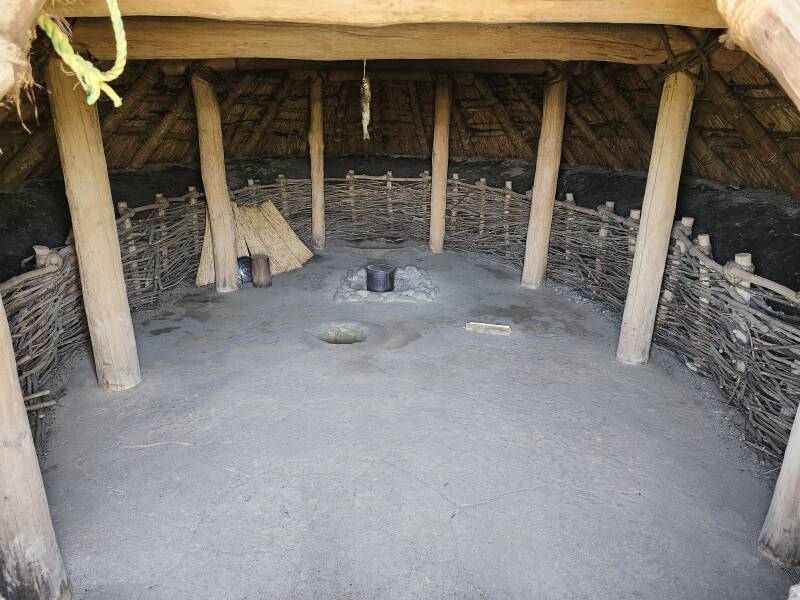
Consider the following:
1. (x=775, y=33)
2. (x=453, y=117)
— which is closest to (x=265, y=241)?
(x=453, y=117)

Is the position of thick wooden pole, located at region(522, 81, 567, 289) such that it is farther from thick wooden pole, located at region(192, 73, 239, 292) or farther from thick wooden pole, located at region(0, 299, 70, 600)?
thick wooden pole, located at region(0, 299, 70, 600)

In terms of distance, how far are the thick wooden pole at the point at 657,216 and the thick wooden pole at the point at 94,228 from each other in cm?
416

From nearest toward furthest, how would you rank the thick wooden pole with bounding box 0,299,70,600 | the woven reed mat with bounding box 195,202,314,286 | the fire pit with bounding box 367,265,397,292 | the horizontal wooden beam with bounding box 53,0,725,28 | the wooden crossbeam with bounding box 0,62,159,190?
the thick wooden pole with bounding box 0,299,70,600
the horizontal wooden beam with bounding box 53,0,725,28
the wooden crossbeam with bounding box 0,62,159,190
the fire pit with bounding box 367,265,397,292
the woven reed mat with bounding box 195,202,314,286

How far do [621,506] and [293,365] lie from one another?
283 cm

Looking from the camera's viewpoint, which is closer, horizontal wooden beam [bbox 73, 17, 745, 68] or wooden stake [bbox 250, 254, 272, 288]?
horizontal wooden beam [bbox 73, 17, 745, 68]

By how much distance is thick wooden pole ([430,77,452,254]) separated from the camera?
Result: 767 cm

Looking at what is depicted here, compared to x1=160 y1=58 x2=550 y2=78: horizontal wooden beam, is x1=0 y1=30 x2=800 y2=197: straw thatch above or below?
below

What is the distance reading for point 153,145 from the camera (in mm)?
6895

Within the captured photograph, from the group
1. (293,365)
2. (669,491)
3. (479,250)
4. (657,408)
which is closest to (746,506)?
(669,491)

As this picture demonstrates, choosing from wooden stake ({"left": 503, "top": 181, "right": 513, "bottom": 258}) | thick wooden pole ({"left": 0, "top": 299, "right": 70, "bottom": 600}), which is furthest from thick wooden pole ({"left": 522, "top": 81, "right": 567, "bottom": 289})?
thick wooden pole ({"left": 0, "top": 299, "right": 70, "bottom": 600})

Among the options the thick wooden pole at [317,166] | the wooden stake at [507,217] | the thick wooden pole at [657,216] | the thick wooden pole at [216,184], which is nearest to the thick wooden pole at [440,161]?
the wooden stake at [507,217]

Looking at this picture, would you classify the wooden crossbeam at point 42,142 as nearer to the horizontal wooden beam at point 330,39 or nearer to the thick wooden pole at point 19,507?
the horizontal wooden beam at point 330,39

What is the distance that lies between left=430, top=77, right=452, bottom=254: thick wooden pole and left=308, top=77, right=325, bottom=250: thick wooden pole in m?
1.69

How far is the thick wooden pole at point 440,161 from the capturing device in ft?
25.2
